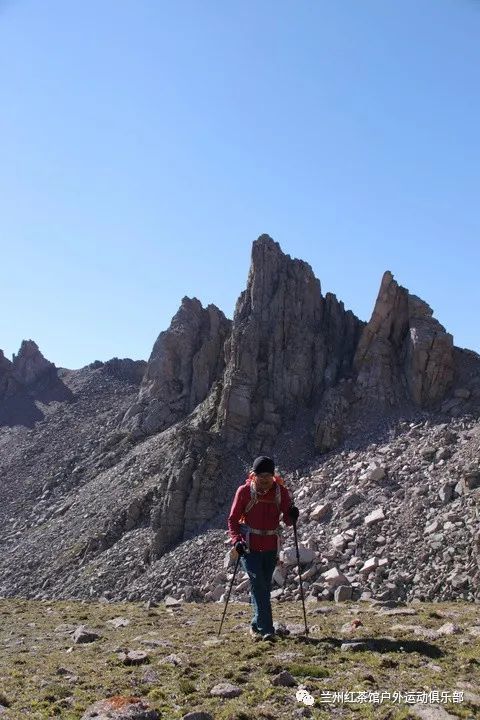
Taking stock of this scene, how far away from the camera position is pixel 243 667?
10.3 metres

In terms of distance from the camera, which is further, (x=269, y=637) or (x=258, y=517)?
(x=258, y=517)

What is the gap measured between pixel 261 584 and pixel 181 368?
3900 centimetres

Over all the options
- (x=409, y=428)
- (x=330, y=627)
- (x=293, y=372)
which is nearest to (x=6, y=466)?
(x=293, y=372)

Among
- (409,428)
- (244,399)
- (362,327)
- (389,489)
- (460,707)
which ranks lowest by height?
(460,707)

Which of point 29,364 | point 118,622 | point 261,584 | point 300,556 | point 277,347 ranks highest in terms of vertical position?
point 29,364

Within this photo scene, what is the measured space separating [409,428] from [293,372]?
9651mm

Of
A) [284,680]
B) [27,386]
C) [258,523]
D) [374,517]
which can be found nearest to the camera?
[284,680]

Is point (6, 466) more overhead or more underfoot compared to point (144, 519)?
more overhead

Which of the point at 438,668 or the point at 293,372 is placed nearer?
the point at 438,668

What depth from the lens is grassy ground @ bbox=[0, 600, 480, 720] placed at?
28.9 feet

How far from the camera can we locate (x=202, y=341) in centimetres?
5178

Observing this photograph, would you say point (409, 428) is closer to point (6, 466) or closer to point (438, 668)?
point (438, 668)

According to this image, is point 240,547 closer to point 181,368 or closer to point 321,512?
point 321,512

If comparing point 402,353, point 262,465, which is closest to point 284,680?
point 262,465
